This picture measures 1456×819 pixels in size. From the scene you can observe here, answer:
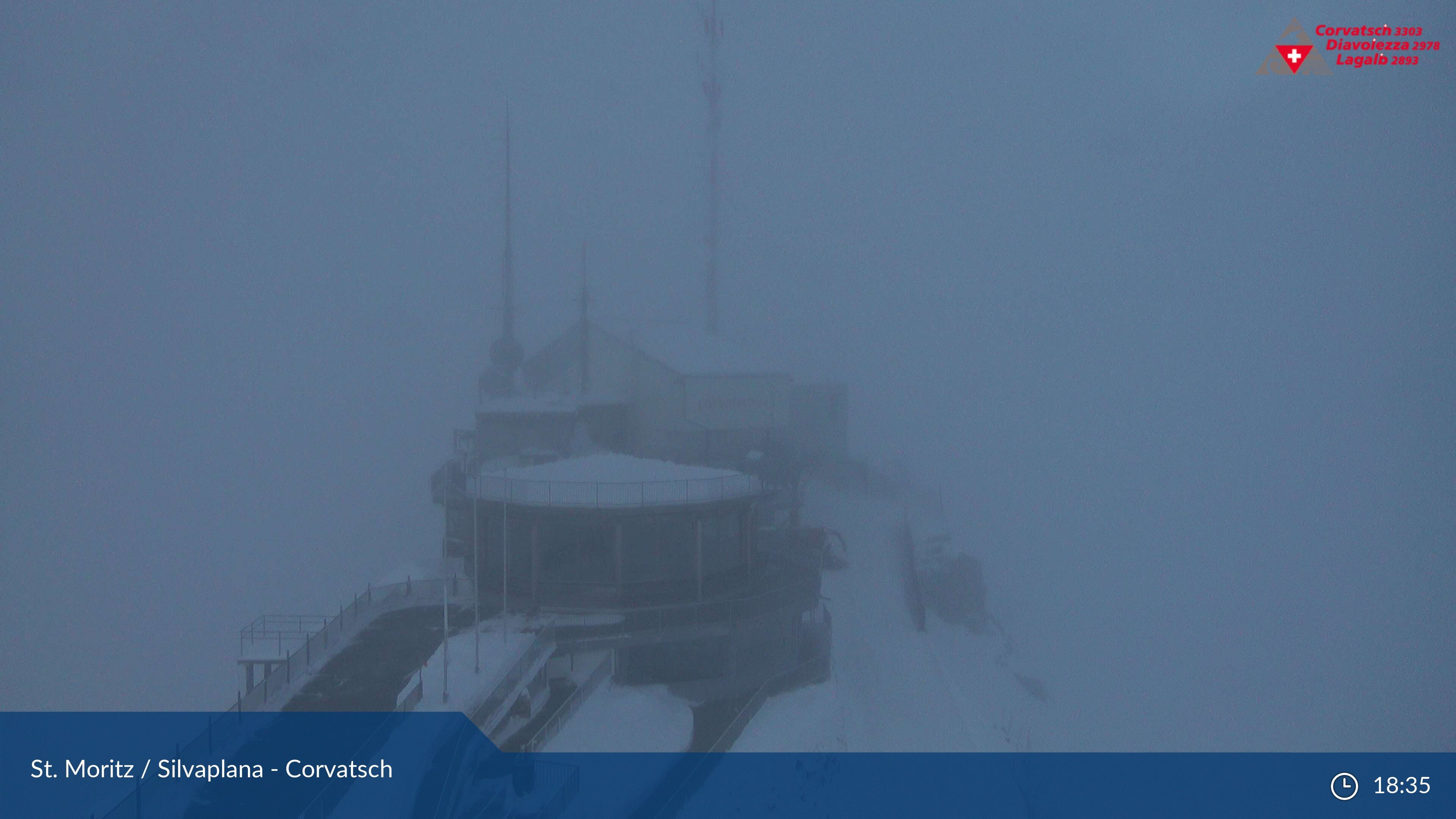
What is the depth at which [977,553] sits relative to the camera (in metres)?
68.4

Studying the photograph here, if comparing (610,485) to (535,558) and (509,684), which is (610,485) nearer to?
(535,558)

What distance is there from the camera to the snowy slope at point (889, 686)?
2270cm

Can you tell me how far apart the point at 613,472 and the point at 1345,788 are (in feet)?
86.9

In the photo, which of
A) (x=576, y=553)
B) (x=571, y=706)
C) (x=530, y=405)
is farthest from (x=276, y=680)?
(x=530, y=405)

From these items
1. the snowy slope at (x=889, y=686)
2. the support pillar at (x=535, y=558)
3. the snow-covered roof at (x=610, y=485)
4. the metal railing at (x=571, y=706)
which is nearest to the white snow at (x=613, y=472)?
the snow-covered roof at (x=610, y=485)

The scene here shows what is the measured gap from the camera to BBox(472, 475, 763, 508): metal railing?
22.9 meters

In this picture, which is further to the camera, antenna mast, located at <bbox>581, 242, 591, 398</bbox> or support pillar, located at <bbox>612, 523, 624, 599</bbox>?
antenna mast, located at <bbox>581, 242, 591, 398</bbox>

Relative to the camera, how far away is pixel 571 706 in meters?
18.9

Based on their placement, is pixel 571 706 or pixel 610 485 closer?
pixel 571 706

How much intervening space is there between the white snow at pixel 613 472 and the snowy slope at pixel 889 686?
21.5 ft

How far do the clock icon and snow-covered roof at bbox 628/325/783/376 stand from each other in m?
25.2

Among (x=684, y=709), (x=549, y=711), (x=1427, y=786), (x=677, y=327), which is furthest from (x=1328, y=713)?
(x=549, y=711)

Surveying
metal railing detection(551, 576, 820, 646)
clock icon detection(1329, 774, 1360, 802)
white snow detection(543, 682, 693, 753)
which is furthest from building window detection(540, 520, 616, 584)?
clock icon detection(1329, 774, 1360, 802)

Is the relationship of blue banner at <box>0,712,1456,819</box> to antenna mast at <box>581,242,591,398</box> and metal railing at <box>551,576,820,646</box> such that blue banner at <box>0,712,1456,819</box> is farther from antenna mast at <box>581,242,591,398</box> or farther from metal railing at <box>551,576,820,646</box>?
antenna mast at <box>581,242,591,398</box>
